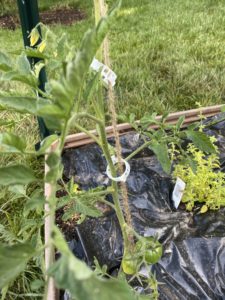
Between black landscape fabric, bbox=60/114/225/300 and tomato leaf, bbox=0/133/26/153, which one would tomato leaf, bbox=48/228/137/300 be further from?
black landscape fabric, bbox=60/114/225/300

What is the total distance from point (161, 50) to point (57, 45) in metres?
2.54

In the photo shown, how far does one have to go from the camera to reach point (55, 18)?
5355mm

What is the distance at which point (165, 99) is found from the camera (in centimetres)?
261

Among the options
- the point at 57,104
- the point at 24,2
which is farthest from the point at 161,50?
the point at 57,104

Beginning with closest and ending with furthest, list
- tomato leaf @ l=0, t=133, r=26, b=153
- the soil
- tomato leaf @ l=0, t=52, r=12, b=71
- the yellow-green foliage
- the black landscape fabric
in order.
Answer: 1. tomato leaf @ l=0, t=133, r=26, b=153
2. tomato leaf @ l=0, t=52, r=12, b=71
3. the black landscape fabric
4. the yellow-green foliage
5. the soil

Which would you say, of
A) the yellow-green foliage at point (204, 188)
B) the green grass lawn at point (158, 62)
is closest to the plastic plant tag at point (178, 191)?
the yellow-green foliage at point (204, 188)

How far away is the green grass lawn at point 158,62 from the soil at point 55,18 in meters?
0.34

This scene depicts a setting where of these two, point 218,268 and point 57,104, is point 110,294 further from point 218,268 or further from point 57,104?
point 218,268

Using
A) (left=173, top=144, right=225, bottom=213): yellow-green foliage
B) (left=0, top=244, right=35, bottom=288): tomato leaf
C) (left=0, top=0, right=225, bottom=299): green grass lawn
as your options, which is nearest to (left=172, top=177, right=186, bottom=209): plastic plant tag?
(left=173, top=144, right=225, bottom=213): yellow-green foliage

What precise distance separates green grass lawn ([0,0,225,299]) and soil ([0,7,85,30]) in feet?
1.12

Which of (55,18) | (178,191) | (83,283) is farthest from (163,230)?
(55,18)

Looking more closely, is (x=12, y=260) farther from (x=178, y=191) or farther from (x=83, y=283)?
(x=178, y=191)

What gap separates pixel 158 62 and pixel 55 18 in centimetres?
266

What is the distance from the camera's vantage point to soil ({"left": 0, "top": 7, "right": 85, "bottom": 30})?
16.9 feet
